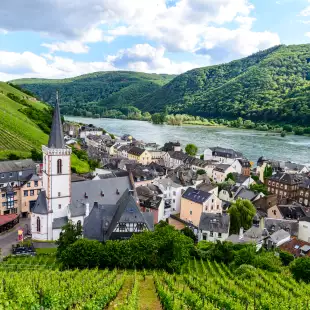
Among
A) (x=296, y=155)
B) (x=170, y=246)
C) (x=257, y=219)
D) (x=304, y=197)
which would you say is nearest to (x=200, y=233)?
(x=257, y=219)

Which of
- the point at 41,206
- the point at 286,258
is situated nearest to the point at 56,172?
the point at 41,206

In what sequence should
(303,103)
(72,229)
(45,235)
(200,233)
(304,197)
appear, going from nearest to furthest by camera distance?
1. (72,229)
2. (45,235)
3. (200,233)
4. (304,197)
5. (303,103)

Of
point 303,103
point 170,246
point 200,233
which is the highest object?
point 303,103

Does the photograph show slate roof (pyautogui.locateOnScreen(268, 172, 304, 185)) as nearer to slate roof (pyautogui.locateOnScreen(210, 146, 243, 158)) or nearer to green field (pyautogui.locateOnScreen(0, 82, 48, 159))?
slate roof (pyautogui.locateOnScreen(210, 146, 243, 158))

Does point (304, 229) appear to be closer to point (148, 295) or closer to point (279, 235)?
point (279, 235)

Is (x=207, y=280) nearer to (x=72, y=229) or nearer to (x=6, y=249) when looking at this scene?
(x=72, y=229)

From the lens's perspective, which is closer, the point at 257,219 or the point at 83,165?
the point at 257,219

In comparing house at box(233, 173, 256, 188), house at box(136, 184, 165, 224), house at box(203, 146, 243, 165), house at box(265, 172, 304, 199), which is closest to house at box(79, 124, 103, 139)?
house at box(203, 146, 243, 165)

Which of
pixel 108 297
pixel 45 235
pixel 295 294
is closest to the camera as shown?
pixel 108 297
